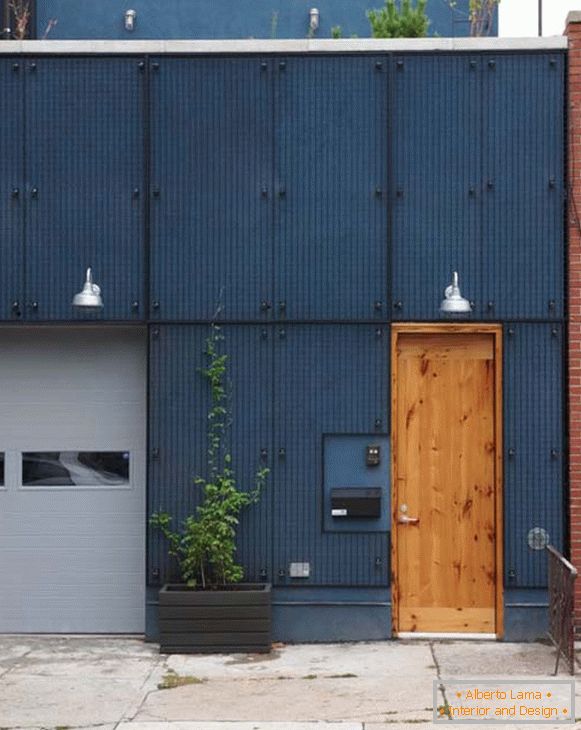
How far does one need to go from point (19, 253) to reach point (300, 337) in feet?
9.03

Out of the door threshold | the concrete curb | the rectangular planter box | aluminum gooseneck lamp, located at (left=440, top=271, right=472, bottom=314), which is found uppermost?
aluminum gooseneck lamp, located at (left=440, top=271, right=472, bottom=314)

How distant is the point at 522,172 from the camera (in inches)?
→ 504

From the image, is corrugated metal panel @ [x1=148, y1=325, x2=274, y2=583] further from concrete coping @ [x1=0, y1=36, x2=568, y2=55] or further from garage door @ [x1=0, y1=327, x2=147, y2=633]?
concrete coping @ [x1=0, y1=36, x2=568, y2=55]

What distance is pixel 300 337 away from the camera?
12.8 m

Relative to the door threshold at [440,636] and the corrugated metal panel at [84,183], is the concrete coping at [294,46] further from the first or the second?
the door threshold at [440,636]

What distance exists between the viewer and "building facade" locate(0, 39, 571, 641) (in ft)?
41.7

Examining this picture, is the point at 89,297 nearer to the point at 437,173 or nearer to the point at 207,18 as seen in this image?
the point at 437,173

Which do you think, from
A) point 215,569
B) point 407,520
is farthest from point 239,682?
point 407,520

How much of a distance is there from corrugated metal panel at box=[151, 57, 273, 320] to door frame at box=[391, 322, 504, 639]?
4.51ft

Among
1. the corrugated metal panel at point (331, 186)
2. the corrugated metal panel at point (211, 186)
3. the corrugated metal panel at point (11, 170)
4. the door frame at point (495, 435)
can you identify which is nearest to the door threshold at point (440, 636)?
the door frame at point (495, 435)

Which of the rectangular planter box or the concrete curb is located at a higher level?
the rectangular planter box

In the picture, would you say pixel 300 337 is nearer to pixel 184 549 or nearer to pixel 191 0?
pixel 184 549

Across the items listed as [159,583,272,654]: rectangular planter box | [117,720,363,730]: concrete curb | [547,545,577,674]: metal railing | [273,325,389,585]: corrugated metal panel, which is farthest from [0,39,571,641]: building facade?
[117,720,363,730]: concrete curb

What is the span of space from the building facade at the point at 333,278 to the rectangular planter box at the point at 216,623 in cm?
55
